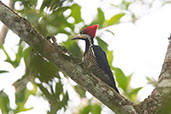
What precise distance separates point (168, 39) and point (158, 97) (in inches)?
39.1

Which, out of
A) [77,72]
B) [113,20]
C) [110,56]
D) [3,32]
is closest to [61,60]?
[77,72]

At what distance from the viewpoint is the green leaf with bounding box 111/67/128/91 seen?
348cm

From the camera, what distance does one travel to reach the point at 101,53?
3891mm

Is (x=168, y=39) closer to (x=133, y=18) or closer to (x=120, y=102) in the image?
(x=120, y=102)

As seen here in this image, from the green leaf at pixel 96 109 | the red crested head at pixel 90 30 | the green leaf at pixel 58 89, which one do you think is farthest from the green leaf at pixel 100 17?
the green leaf at pixel 58 89

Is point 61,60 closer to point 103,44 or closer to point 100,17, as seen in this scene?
point 103,44

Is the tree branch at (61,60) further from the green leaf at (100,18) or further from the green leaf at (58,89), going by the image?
the green leaf at (100,18)

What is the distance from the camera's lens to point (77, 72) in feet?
7.54

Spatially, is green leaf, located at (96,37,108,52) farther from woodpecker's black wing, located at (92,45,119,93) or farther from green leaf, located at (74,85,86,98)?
green leaf, located at (74,85,86,98)

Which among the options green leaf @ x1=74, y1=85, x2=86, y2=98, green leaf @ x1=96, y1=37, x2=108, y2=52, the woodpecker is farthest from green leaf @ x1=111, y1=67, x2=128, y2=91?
green leaf @ x1=74, y1=85, x2=86, y2=98

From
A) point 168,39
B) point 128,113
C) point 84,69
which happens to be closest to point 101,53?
point 168,39

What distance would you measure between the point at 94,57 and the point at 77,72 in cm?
172

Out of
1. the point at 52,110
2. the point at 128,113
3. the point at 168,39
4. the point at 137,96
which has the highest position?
the point at 168,39

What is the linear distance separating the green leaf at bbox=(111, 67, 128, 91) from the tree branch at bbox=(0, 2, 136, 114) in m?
1.25
